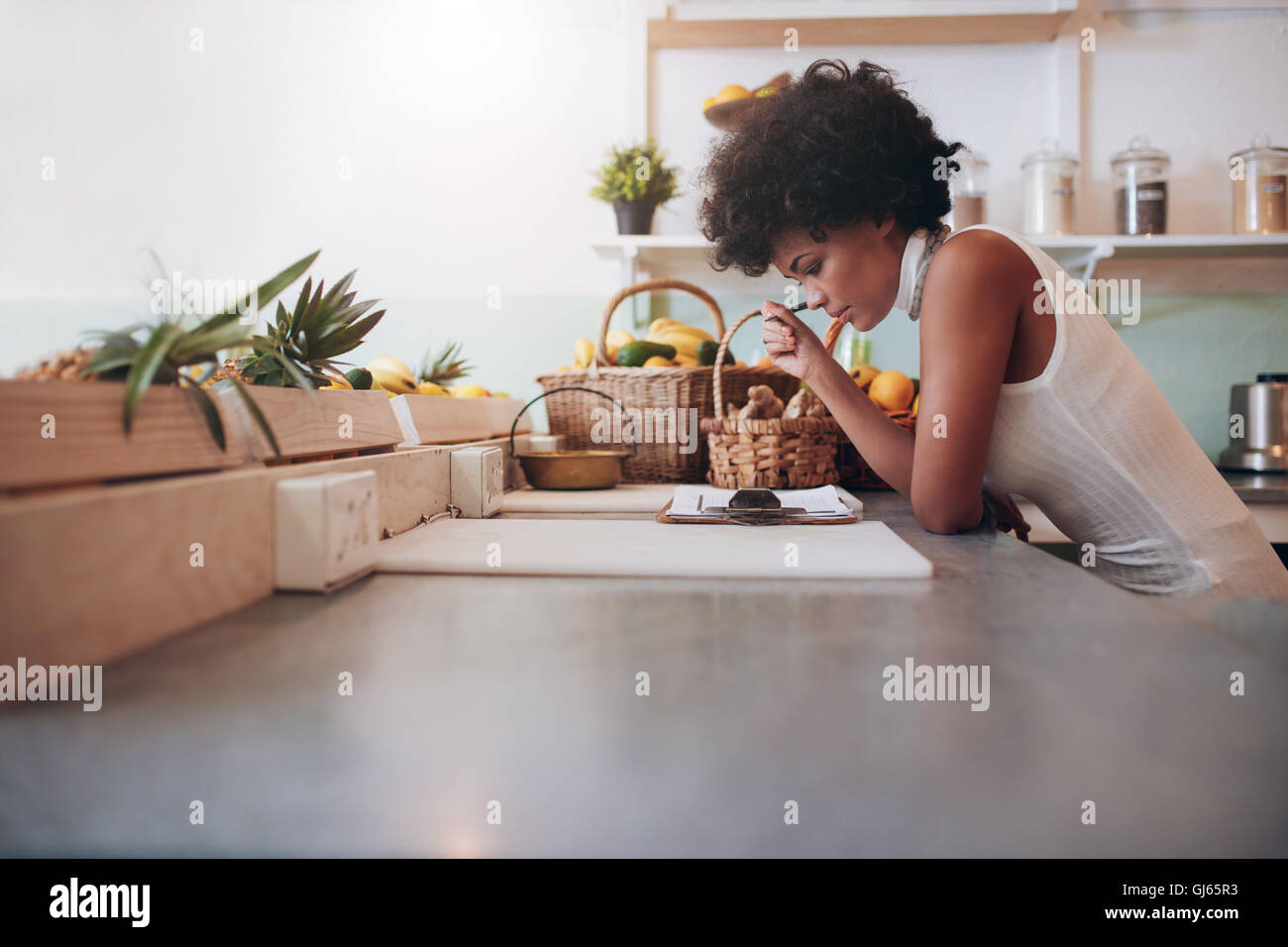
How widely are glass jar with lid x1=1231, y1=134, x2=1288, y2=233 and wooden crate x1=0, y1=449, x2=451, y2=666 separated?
220cm

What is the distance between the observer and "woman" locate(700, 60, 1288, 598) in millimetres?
910

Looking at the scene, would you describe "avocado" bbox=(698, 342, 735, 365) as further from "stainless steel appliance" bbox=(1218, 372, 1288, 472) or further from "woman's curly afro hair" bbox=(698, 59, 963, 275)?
"stainless steel appliance" bbox=(1218, 372, 1288, 472)

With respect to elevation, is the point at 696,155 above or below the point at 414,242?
above

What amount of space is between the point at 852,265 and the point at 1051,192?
112cm

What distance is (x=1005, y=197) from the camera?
6.73 ft

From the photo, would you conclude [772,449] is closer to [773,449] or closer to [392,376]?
[773,449]

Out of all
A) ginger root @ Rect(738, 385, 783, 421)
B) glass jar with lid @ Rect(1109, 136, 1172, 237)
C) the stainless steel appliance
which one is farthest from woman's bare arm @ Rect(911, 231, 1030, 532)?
the stainless steel appliance

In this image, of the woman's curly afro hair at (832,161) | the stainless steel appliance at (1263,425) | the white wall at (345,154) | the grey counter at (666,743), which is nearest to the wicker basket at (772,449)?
the woman's curly afro hair at (832,161)

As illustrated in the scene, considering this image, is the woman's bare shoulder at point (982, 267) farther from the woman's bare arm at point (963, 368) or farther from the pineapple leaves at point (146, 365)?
the pineapple leaves at point (146, 365)

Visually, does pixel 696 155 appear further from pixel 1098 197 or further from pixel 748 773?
pixel 748 773

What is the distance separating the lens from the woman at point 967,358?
2.98 ft

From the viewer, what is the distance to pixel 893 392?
1.49m
